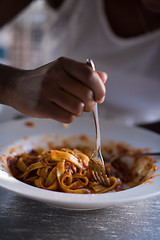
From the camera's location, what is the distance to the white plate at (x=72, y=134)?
871 millimetres

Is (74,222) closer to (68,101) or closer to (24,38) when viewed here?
(68,101)

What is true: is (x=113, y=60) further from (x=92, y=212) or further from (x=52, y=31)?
(x=92, y=212)

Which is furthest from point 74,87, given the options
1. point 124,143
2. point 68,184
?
point 124,143

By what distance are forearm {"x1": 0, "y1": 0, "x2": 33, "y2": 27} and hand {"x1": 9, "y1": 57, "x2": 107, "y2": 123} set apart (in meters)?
1.06

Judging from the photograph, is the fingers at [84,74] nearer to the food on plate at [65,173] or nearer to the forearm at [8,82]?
the forearm at [8,82]

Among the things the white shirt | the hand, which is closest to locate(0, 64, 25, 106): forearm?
the hand

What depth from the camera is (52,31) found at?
244 cm

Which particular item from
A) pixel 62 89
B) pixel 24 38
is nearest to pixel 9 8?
pixel 62 89

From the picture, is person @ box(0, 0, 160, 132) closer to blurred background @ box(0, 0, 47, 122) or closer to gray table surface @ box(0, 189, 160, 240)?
gray table surface @ box(0, 189, 160, 240)

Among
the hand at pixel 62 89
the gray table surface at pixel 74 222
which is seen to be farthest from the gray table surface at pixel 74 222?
the hand at pixel 62 89

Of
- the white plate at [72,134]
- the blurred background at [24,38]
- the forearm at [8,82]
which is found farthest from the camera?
the blurred background at [24,38]

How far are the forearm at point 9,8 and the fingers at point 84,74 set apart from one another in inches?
46.5

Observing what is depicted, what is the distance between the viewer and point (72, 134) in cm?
153

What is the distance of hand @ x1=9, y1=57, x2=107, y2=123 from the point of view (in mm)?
882
